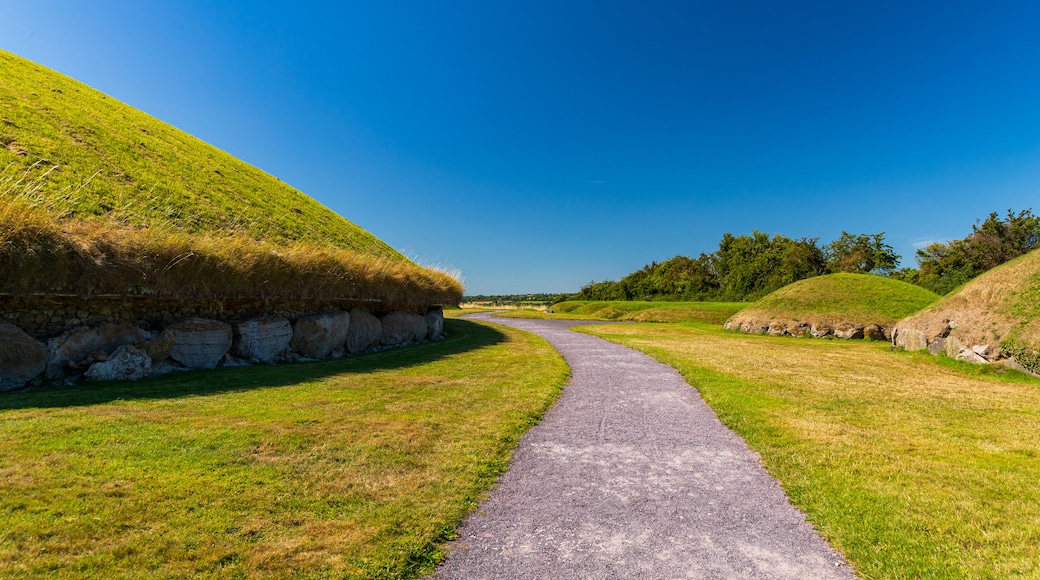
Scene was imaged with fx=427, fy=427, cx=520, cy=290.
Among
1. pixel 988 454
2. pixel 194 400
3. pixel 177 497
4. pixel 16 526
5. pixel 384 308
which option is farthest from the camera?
pixel 384 308

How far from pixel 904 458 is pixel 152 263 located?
1303 cm

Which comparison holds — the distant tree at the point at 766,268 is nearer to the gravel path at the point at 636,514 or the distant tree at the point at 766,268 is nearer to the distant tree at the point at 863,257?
the distant tree at the point at 863,257

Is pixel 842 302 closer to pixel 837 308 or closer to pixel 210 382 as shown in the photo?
pixel 837 308

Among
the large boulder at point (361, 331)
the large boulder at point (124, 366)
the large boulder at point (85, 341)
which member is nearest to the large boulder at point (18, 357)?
the large boulder at point (85, 341)

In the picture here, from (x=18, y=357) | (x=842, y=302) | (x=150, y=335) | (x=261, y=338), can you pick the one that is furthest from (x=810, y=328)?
(x=18, y=357)

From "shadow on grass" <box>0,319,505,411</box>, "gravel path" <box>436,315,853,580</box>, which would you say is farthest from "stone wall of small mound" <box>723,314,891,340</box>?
"gravel path" <box>436,315,853,580</box>

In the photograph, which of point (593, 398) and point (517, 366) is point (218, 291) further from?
point (593, 398)

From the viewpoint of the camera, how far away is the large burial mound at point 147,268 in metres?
7.51

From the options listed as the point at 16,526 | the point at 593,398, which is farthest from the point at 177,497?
the point at 593,398

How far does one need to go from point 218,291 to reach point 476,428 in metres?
7.46

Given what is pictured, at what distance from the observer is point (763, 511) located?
161 inches

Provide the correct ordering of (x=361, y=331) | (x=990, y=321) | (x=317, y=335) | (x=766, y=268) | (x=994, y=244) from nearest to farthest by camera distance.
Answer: (x=317, y=335) < (x=361, y=331) < (x=990, y=321) < (x=994, y=244) < (x=766, y=268)

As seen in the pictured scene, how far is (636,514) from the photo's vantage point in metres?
4.00

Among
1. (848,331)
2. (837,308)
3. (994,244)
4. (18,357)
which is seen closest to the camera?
(18,357)
